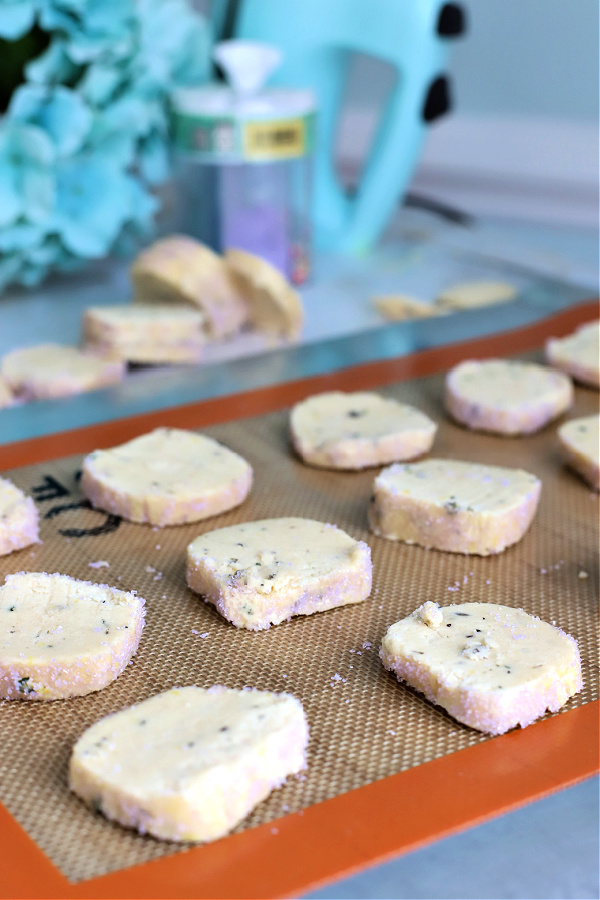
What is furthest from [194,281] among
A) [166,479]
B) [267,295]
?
[166,479]

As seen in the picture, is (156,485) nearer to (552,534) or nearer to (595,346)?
(552,534)

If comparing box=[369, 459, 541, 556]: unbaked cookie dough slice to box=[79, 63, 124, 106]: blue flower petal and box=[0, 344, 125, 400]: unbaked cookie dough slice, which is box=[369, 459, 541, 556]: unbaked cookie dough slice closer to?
box=[0, 344, 125, 400]: unbaked cookie dough slice

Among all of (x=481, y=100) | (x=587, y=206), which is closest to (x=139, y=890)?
(x=587, y=206)

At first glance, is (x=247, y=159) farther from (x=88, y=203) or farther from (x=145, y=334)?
(x=145, y=334)

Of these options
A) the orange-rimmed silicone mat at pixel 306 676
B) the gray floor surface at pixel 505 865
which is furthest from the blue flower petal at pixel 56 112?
the gray floor surface at pixel 505 865

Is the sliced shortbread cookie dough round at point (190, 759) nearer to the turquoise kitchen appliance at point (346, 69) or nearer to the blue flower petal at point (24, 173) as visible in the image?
the blue flower petal at point (24, 173)
